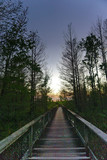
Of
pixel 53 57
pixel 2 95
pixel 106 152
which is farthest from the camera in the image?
pixel 53 57

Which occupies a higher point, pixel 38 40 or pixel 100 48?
pixel 38 40

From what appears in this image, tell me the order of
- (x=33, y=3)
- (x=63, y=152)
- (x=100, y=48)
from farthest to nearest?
(x=100, y=48) < (x=33, y=3) < (x=63, y=152)

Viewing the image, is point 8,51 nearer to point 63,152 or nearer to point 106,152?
point 63,152

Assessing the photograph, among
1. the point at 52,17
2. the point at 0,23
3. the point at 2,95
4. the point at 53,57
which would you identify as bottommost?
the point at 2,95

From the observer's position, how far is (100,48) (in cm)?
1139

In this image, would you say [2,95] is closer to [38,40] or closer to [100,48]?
[38,40]

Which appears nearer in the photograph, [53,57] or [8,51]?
[8,51]

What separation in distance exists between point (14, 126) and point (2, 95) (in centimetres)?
245

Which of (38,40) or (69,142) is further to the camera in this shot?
(38,40)

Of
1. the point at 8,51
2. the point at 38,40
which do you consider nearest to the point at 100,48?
the point at 38,40

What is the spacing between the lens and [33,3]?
5871 millimetres

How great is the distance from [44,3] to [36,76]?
255 inches

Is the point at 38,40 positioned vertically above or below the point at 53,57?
above

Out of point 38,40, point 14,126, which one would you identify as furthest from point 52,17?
point 14,126
